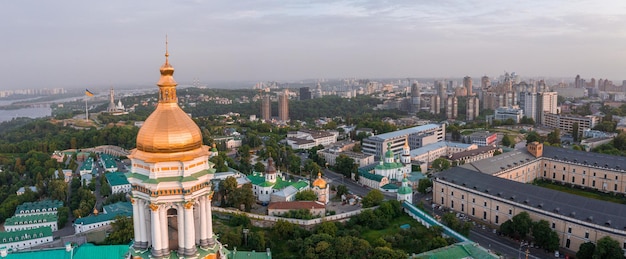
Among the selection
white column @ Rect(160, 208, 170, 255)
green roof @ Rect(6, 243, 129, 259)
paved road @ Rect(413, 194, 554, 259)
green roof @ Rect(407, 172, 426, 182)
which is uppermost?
white column @ Rect(160, 208, 170, 255)

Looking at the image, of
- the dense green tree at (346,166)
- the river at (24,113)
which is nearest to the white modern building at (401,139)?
the dense green tree at (346,166)

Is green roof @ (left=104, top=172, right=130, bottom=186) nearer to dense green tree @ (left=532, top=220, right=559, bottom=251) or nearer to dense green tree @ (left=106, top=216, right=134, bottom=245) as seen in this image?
dense green tree @ (left=106, top=216, right=134, bottom=245)

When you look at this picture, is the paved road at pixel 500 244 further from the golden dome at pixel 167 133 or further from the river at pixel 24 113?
the river at pixel 24 113

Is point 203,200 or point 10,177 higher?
point 203,200

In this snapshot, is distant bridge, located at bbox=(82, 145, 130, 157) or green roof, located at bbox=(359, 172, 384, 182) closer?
green roof, located at bbox=(359, 172, 384, 182)

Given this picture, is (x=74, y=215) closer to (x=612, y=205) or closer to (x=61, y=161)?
(x=61, y=161)

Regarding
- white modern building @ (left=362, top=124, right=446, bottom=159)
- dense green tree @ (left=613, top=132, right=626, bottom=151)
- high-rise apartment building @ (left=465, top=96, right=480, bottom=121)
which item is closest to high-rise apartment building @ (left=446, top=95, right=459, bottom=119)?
high-rise apartment building @ (left=465, top=96, right=480, bottom=121)

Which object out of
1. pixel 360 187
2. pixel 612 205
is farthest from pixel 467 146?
pixel 612 205
